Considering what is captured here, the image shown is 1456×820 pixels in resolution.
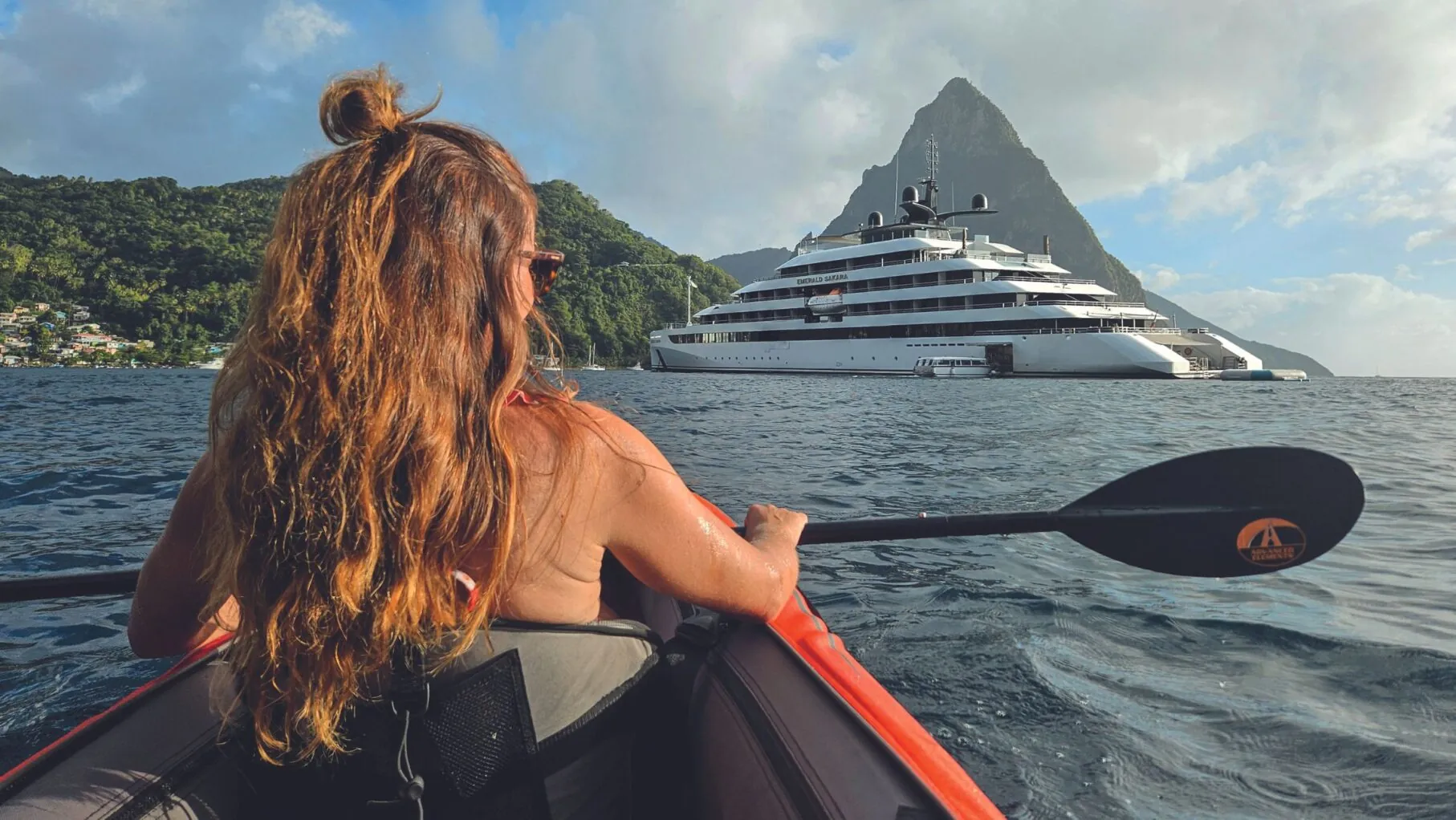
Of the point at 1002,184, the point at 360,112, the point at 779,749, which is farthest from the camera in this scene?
the point at 1002,184

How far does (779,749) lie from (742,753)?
126 mm

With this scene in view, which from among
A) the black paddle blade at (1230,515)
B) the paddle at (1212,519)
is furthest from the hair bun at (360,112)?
the black paddle blade at (1230,515)

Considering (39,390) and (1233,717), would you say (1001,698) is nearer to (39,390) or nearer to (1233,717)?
(1233,717)

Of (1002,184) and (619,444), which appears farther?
(1002,184)

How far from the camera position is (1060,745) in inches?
100

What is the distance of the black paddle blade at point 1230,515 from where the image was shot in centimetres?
266

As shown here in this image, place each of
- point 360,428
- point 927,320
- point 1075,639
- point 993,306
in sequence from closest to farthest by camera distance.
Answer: point 360,428
point 1075,639
point 993,306
point 927,320

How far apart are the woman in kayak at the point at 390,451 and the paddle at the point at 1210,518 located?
4.95 ft

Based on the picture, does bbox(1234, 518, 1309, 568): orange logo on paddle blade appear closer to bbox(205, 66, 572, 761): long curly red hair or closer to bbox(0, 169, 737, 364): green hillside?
bbox(205, 66, 572, 761): long curly red hair

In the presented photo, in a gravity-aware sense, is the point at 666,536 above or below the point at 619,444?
below

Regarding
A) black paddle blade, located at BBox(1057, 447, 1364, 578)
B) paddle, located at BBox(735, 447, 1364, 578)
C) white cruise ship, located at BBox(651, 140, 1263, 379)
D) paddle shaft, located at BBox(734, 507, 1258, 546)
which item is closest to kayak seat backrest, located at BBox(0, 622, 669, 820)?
paddle shaft, located at BBox(734, 507, 1258, 546)

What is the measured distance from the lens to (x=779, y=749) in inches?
54.2

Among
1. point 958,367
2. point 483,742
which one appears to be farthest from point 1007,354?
point 483,742

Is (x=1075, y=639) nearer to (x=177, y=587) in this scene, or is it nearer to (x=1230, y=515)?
(x=1230, y=515)
